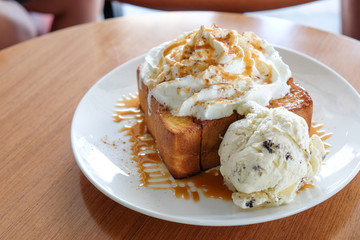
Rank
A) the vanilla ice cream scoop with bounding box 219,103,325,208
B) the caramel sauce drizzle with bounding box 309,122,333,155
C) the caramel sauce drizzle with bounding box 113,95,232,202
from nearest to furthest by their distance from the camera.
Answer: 1. the vanilla ice cream scoop with bounding box 219,103,325,208
2. the caramel sauce drizzle with bounding box 113,95,232,202
3. the caramel sauce drizzle with bounding box 309,122,333,155

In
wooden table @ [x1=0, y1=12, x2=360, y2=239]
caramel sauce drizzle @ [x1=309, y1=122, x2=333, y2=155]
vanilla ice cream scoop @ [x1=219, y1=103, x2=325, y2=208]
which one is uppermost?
vanilla ice cream scoop @ [x1=219, y1=103, x2=325, y2=208]

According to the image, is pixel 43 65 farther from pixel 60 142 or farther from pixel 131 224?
pixel 131 224

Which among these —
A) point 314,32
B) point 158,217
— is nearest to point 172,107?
point 158,217

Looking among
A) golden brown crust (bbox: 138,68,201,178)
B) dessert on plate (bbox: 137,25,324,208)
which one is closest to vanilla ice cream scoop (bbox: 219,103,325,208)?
dessert on plate (bbox: 137,25,324,208)

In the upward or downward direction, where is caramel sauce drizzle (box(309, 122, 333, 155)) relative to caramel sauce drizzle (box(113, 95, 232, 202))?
upward

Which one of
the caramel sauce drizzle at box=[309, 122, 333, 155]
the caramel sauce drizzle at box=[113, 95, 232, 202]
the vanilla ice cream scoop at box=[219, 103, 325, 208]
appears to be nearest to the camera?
the vanilla ice cream scoop at box=[219, 103, 325, 208]

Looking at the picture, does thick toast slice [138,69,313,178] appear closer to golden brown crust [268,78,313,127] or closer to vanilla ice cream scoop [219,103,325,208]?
golden brown crust [268,78,313,127]

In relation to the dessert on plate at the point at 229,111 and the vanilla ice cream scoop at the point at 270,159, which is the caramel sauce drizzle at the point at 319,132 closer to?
the dessert on plate at the point at 229,111
